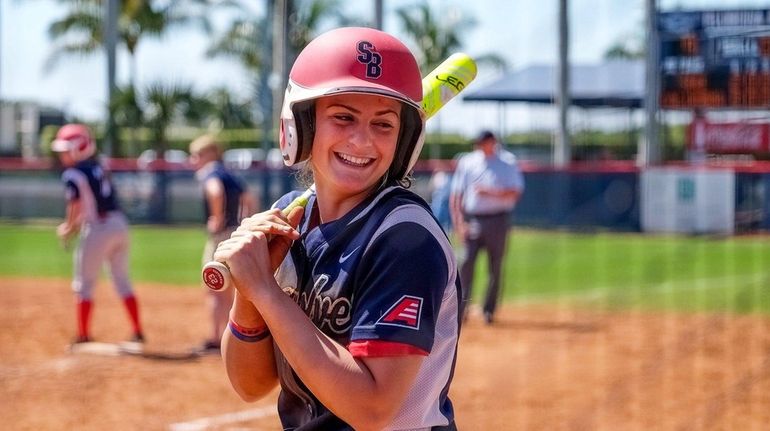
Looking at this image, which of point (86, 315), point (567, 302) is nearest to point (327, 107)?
point (86, 315)

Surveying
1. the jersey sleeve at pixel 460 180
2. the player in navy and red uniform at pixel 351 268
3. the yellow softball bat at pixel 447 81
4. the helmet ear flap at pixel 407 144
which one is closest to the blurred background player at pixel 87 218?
the jersey sleeve at pixel 460 180

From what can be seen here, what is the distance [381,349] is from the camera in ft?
6.07

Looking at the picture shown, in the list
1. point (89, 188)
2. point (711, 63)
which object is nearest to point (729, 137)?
point (711, 63)

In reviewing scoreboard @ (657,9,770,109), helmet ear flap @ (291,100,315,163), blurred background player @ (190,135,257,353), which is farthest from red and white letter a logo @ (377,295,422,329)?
scoreboard @ (657,9,770,109)

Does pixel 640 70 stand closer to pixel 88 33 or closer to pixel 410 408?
pixel 88 33

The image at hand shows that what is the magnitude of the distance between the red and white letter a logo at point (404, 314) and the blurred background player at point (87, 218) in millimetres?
6980

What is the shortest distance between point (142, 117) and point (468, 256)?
1649 centimetres

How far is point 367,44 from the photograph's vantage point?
6.50 ft

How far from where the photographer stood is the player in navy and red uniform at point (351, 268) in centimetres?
186

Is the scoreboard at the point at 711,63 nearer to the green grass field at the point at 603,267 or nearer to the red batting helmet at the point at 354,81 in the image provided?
the green grass field at the point at 603,267

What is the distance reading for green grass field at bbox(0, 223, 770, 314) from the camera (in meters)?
12.1

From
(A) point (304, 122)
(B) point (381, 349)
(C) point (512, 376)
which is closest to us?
(B) point (381, 349)

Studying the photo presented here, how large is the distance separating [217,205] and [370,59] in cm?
644

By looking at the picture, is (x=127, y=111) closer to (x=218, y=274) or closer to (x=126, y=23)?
(x=126, y=23)
